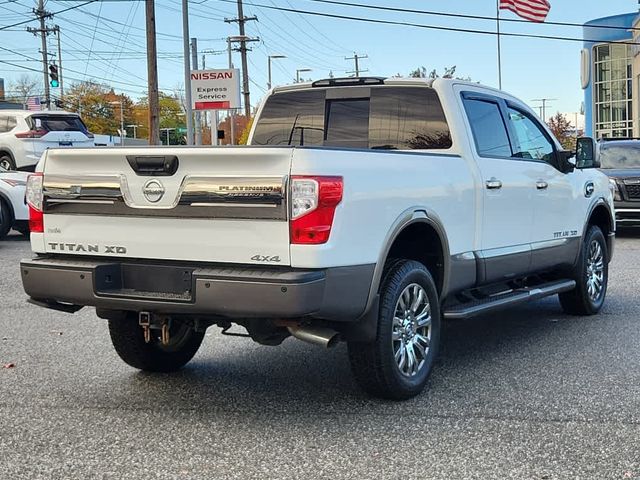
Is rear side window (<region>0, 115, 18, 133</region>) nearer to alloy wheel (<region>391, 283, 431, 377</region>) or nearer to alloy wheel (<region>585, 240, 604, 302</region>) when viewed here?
alloy wheel (<region>585, 240, 604, 302</region>)

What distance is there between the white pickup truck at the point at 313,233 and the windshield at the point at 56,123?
17.0 meters

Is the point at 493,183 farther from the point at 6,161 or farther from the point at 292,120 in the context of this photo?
the point at 6,161

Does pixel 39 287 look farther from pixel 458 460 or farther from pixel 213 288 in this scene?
pixel 458 460

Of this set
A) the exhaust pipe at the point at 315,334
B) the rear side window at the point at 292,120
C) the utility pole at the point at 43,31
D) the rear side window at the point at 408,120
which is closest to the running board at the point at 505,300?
the rear side window at the point at 408,120

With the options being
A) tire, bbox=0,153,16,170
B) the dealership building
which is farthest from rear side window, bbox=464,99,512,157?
the dealership building

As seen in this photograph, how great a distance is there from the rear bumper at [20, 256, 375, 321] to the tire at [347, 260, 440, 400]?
314 millimetres

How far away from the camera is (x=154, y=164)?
4.60 metres

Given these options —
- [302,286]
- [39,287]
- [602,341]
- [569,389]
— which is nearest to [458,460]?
[302,286]

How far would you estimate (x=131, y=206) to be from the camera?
15.4ft

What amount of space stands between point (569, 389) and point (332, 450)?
6.00 feet

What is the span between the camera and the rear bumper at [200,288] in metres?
4.23

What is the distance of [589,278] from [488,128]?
2.28 metres

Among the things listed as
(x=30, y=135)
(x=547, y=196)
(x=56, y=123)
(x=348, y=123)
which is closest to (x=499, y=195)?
(x=547, y=196)

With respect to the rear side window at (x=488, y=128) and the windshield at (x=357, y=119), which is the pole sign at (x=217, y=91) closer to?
the windshield at (x=357, y=119)
